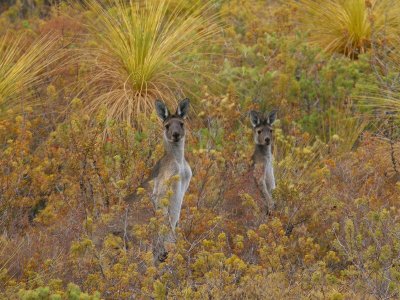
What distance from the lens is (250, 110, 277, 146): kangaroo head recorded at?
11.3 m

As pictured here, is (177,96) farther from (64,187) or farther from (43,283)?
(43,283)

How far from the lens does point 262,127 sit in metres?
11.4

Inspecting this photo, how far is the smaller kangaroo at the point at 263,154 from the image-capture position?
10.9 metres

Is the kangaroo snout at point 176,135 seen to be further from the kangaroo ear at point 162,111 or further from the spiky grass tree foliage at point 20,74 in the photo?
the spiky grass tree foliage at point 20,74

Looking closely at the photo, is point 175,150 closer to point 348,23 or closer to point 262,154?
point 262,154

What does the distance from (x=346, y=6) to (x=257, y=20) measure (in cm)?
159

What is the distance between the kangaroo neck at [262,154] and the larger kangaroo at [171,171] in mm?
1432

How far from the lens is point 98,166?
33.3 feet

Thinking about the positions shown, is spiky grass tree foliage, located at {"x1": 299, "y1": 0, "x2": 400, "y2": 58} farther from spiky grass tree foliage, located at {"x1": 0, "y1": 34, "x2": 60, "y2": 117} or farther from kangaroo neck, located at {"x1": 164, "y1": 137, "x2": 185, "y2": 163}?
kangaroo neck, located at {"x1": 164, "y1": 137, "x2": 185, "y2": 163}

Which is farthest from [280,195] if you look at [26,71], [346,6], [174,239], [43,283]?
[346,6]

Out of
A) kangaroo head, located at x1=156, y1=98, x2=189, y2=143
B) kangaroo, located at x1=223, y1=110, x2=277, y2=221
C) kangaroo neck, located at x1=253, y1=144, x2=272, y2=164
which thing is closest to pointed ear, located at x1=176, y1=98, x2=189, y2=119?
kangaroo head, located at x1=156, y1=98, x2=189, y2=143

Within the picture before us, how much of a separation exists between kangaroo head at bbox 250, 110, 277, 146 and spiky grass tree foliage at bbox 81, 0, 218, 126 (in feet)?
4.23

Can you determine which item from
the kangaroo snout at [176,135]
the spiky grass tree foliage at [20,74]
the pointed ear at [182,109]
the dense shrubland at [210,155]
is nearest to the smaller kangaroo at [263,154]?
the dense shrubland at [210,155]

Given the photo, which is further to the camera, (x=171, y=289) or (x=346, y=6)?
(x=346, y=6)
